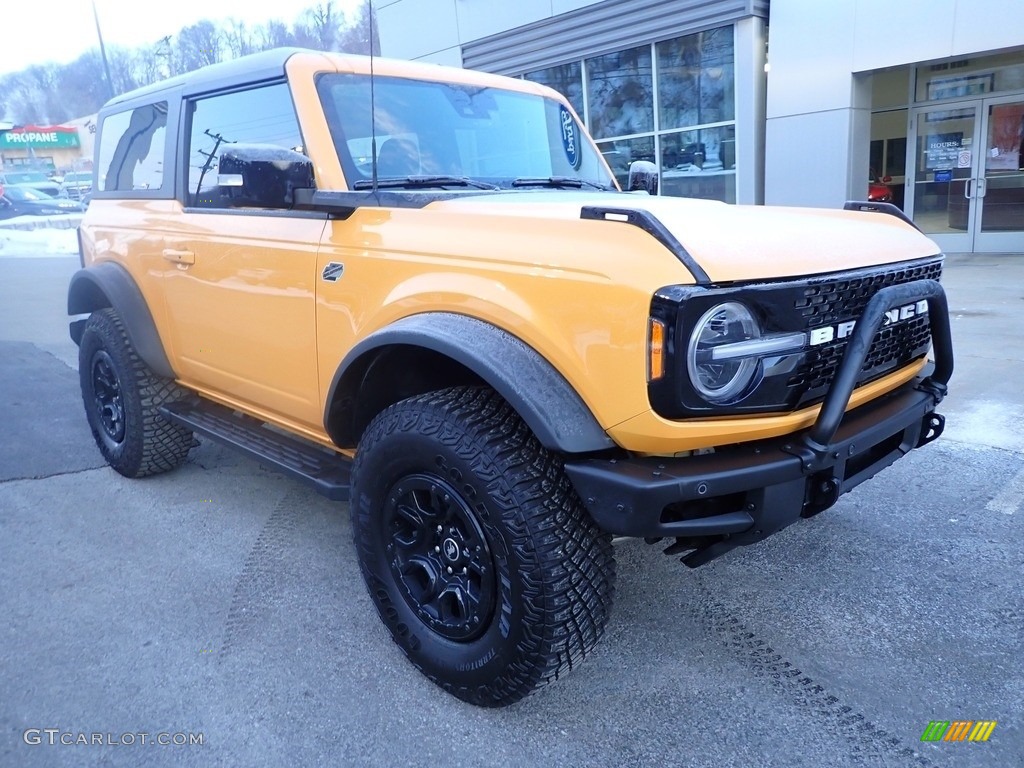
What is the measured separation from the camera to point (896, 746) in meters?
2.26

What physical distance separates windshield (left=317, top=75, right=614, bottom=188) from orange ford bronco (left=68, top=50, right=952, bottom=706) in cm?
1

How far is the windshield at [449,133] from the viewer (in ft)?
9.95

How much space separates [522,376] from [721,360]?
0.52 m

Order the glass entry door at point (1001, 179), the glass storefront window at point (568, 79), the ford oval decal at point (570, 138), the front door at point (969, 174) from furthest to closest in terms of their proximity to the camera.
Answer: the glass storefront window at point (568, 79), the front door at point (969, 174), the glass entry door at point (1001, 179), the ford oval decal at point (570, 138)

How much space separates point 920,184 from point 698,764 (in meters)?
12.2

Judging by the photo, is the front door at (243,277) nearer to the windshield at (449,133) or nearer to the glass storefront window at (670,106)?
the windshield at (449,133)

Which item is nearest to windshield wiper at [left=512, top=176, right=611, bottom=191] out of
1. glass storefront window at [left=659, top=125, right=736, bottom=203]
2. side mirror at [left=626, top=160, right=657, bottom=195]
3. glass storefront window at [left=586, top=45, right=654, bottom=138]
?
side mirror at [left=626, top=160, right=657, bottom=195]

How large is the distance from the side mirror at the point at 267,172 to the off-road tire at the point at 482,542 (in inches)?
34.9

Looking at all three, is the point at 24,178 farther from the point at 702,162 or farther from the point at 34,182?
the point at 702,162

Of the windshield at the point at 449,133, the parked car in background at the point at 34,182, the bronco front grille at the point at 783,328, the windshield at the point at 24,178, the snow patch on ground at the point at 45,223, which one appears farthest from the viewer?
the windshield at the point at 24,178

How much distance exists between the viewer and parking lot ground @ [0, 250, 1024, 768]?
234 centimetres

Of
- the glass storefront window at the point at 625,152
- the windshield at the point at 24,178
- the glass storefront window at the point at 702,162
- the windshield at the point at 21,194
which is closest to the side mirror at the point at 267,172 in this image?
the glass storefront window at the point at 702,162

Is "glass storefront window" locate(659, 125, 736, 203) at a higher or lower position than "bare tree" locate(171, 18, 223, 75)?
lower

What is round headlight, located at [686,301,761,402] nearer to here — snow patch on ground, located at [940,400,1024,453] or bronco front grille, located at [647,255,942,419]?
bronco front grille, located at [647,255,942,419]
